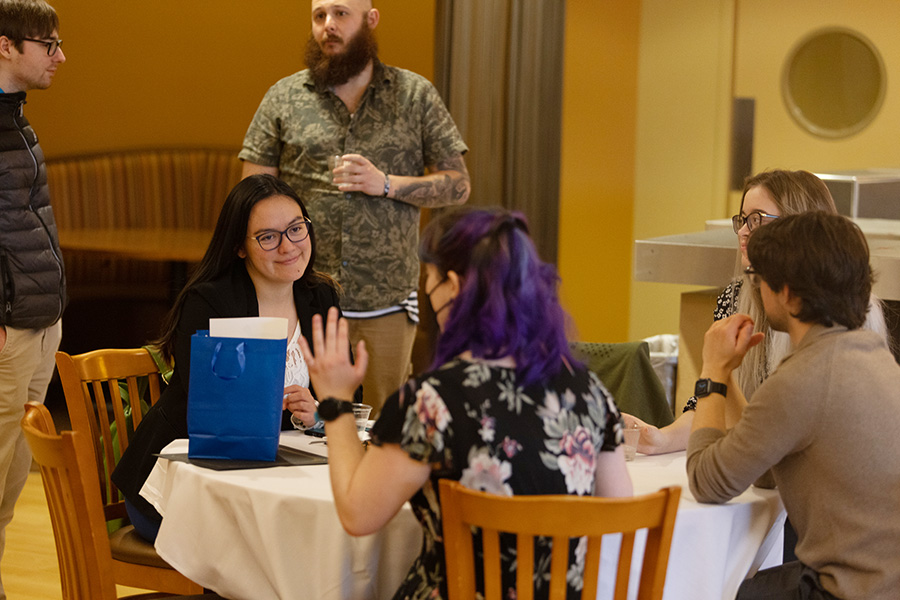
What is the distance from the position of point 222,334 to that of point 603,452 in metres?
0.79

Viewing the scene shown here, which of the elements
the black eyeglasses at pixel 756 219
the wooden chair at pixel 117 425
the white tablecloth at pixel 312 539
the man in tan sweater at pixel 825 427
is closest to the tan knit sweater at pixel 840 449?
the man in tan sweater at pixel 825 427

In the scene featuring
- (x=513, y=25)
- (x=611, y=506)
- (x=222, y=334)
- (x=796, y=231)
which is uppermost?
(x=513, y=25)

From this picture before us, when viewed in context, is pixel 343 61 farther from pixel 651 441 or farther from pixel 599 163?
pixel 599 163

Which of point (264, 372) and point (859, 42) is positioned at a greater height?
point (859, 42)

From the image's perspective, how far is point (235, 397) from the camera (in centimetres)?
192

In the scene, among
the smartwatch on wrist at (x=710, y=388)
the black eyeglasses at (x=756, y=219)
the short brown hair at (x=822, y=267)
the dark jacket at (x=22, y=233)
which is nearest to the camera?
the short brown hair at (x=822, y=267)

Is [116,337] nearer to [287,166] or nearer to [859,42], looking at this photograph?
[287,166]

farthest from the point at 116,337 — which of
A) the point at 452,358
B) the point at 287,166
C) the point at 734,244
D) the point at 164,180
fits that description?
the point at 452,358

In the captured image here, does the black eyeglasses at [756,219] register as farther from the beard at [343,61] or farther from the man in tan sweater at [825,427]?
the beard at [343,61]

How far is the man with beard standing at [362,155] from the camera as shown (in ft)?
11.3

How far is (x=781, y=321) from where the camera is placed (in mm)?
1801

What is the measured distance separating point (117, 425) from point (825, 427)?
1.64 m

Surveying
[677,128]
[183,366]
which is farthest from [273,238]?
[677,128]

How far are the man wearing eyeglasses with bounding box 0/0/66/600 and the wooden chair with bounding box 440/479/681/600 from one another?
1822mm
